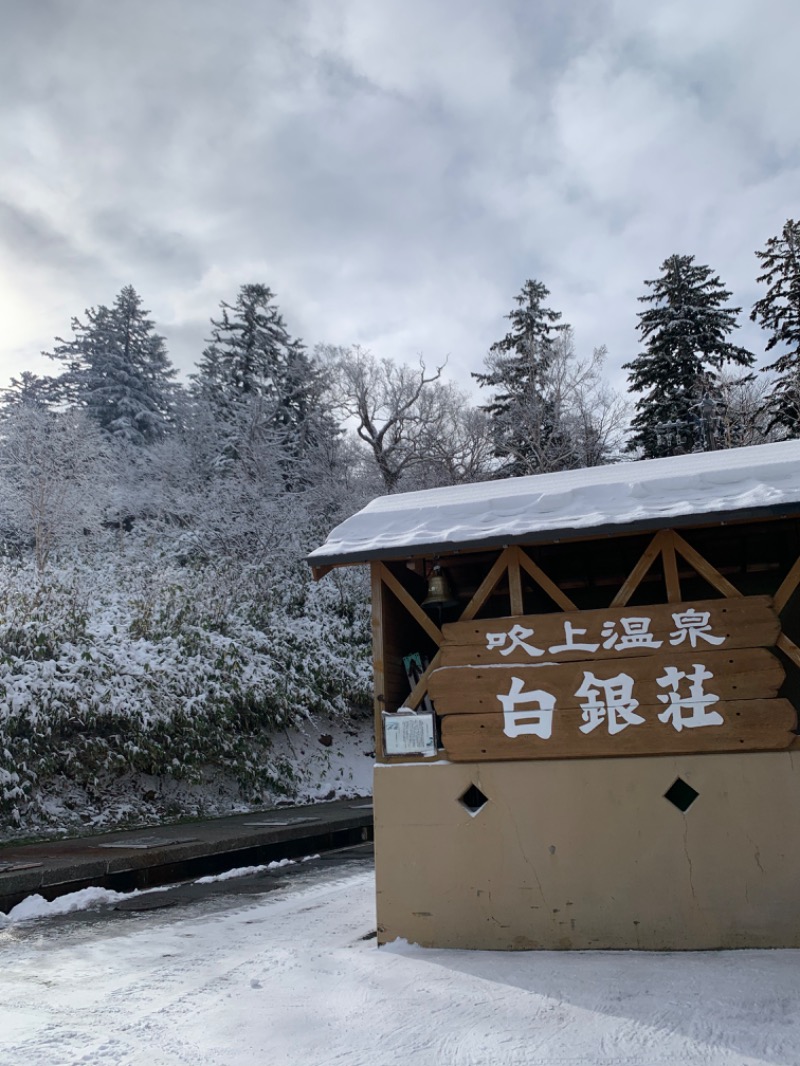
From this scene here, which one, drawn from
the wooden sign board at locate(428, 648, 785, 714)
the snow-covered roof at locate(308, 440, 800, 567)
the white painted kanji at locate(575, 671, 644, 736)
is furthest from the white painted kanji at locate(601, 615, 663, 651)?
the snow-covered roof at locate(308, 440, 800, 567)

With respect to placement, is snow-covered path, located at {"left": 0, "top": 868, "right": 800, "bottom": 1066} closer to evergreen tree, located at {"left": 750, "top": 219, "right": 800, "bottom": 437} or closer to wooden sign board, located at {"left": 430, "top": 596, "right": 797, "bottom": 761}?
wooden sign board, located at {"left": 430, "top": 596, "right": 797, "bottom": 761}

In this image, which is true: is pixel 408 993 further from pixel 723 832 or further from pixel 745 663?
pixel 745 663

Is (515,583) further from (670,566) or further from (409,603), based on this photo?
(670,566)

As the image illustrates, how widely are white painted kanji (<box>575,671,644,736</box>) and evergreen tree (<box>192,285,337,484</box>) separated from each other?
19.5 meters

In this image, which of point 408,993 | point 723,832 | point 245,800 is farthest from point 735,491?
point 245,800

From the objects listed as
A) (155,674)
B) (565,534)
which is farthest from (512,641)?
(155,674)

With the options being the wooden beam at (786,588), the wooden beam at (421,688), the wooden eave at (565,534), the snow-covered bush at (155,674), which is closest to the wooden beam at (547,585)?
the wooden eave at (565,534)

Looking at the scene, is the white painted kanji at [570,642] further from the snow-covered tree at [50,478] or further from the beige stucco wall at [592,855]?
the snow-covered tree at [50,478]

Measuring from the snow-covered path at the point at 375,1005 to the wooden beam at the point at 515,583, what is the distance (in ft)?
7.65

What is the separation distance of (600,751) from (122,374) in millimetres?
29430

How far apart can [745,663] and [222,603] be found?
42.1 ft

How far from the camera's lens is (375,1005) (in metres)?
4.30

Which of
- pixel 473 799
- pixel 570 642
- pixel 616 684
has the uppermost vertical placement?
pixel 570 642

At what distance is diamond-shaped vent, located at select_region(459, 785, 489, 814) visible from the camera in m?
5.59
